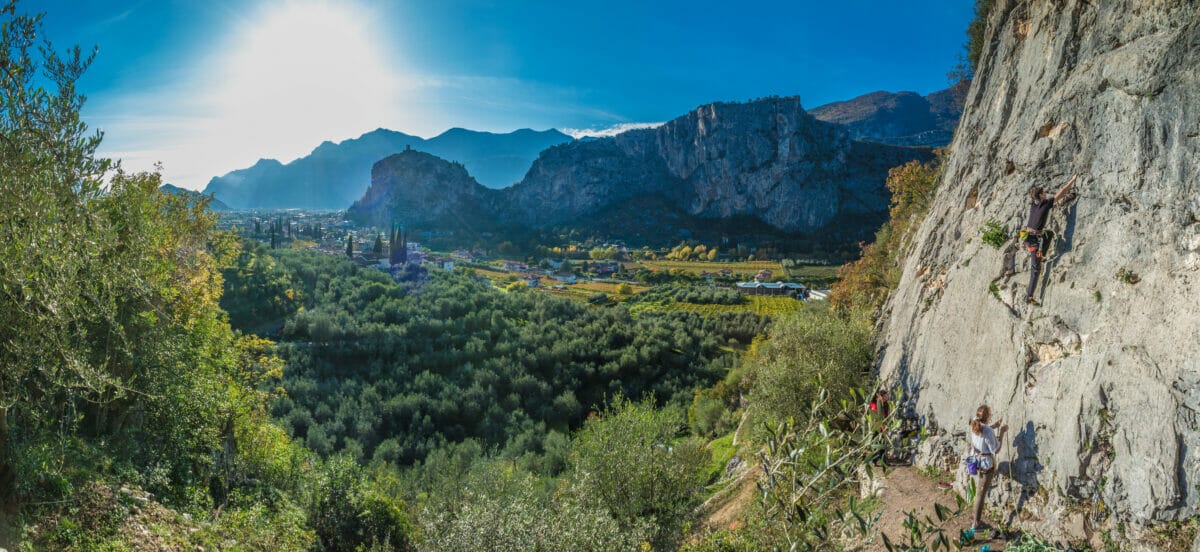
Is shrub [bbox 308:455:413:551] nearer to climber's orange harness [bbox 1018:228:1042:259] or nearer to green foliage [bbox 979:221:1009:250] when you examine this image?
climber's orange harness [bbox 1018:228:1042:259]

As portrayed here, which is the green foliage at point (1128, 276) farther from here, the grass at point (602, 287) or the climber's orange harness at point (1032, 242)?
the grass at point (602, 287)

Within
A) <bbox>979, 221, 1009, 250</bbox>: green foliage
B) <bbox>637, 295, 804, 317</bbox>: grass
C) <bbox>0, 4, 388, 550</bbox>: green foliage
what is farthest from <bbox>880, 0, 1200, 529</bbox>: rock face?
<bbox>637, 295, 804, 317</bbox>: grass

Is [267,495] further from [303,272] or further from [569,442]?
[303,272]

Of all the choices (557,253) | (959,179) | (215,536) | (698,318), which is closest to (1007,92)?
(959,179)

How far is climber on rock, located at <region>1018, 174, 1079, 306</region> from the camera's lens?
27.5ft

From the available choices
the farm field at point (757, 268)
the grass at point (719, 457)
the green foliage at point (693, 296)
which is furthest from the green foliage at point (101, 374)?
the farm field at point (757, 268)

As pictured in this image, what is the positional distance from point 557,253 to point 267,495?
13417cm

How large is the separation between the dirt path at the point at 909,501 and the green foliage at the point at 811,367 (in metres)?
2.84

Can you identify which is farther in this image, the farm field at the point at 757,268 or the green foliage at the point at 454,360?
the farm field at the point at 757,268

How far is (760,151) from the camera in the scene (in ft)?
541

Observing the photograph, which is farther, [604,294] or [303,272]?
[604,294]

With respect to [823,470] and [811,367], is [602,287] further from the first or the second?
[823,470]

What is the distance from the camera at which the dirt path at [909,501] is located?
795 cm

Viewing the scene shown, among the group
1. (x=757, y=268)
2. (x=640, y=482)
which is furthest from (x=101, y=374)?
(x=757, y=268)
